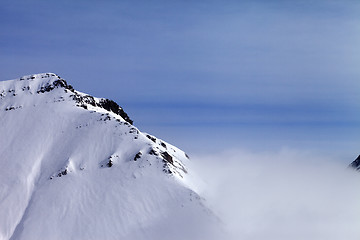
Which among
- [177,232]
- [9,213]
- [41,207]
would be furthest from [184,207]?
[9,213]

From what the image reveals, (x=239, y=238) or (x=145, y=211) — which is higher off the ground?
(x=145, y=211)

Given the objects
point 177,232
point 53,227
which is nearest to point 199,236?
point 177,232

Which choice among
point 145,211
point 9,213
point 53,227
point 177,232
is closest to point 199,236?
point 177,232

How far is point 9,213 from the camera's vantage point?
199125mm

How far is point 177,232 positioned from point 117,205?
86.8ft

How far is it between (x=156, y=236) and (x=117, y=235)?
14.5 metres

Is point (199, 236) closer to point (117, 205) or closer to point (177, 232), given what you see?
point (177, 232)

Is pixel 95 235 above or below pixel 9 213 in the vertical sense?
below

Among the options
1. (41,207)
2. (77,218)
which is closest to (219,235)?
(77,218)

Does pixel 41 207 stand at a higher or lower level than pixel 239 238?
higher

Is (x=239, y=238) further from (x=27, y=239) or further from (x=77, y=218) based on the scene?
(x=27, y=239)

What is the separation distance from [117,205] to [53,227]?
25363 mm

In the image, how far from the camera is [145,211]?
198 meters

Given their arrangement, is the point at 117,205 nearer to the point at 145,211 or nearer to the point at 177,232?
the point at 145,211
